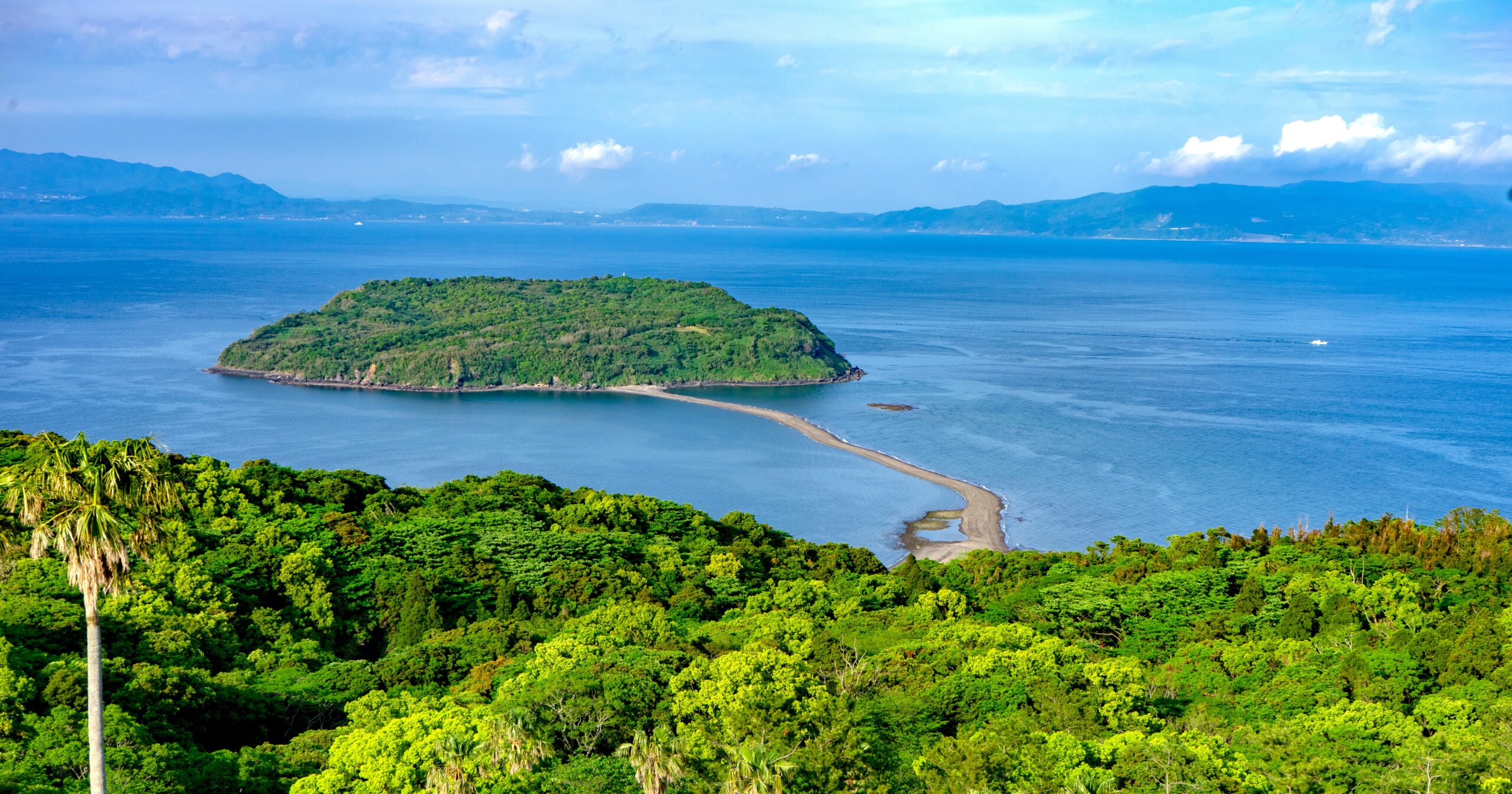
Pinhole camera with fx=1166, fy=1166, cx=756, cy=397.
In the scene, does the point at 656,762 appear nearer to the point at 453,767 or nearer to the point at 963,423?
the point at 453,767

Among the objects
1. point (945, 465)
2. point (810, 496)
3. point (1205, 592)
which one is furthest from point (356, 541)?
point (945, 465)

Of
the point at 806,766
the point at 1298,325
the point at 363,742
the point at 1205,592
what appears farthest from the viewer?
the point at 1298,325

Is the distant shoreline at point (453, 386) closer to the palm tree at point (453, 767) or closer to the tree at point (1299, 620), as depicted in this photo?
the tree at point (1299, 620)

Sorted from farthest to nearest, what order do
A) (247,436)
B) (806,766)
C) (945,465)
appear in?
(247,436)
(945,465)
(806,766)

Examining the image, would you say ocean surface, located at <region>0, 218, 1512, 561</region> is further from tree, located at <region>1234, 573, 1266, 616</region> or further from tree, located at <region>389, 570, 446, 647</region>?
tree, located at <region>389, 570, 446, 647</region>

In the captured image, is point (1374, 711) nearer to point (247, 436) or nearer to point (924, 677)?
point (924, 677)

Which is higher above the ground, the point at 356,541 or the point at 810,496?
the point at 356,541

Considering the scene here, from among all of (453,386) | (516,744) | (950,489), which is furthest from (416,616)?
(453,386)
